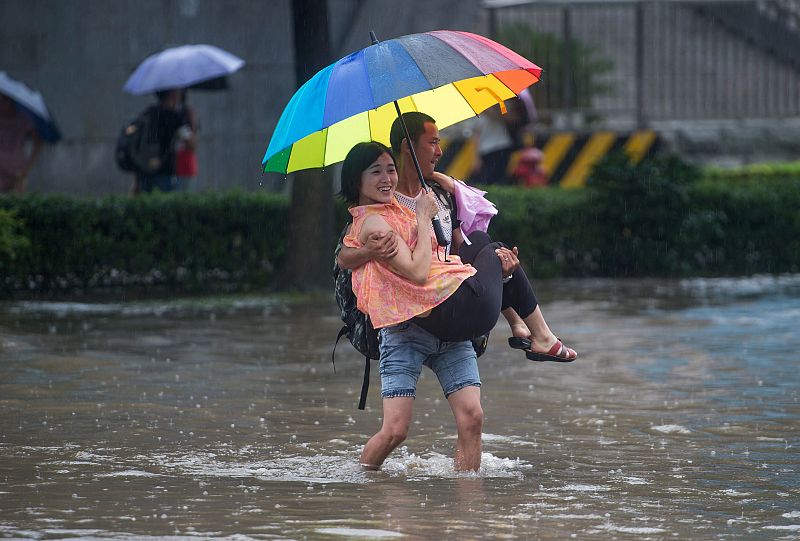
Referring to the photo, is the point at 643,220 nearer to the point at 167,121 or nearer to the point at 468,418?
the point at 167,121

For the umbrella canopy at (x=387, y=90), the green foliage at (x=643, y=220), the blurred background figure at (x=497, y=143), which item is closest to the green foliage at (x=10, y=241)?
the green foliage at (x=643, y=220)

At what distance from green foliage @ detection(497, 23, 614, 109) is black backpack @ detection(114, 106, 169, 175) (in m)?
6.10

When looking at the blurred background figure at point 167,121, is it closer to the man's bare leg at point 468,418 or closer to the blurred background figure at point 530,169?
the blurred background figure at point 530,169

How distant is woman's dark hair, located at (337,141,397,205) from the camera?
6.85 m

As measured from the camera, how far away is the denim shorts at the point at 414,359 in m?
6.95

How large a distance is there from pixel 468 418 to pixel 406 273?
0.72 m

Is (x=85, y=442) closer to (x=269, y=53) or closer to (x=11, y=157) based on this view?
(x=11, y=157)

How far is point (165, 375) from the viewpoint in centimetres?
1030

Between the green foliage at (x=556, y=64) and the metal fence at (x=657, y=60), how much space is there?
1 cm

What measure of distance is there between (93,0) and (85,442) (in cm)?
1063

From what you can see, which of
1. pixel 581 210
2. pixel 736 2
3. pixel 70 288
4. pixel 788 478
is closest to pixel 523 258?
pixel 581 210

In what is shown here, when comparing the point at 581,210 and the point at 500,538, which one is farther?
the point at 581,210

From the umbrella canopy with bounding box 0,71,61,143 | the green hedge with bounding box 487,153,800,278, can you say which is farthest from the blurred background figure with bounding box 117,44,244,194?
the green hedge with bounding box 487,153,800,278

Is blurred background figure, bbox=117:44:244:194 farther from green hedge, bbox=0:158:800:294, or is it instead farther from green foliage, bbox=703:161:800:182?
green foliage, bbox=703:161:800:182
